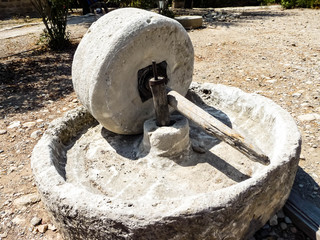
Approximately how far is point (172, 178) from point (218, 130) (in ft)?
1.68

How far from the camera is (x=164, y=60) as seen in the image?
93.4 inches

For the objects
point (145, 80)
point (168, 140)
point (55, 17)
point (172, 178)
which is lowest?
point (172, 178)

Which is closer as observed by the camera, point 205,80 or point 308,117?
point 308,117

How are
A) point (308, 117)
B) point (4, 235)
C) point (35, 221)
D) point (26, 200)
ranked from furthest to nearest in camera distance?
point (308, 117) → point (26, 200) → point (35, 221) → point (4, 235)

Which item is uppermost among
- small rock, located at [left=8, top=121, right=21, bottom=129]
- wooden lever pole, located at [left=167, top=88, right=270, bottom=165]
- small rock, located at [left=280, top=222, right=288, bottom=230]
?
wooden lever pole, located at [left=167, top=88, right=270, bottom=165]

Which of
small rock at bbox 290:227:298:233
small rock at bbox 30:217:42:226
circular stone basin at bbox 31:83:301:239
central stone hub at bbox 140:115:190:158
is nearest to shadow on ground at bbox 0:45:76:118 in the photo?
circular stone basin at bbox 31:83:301:239

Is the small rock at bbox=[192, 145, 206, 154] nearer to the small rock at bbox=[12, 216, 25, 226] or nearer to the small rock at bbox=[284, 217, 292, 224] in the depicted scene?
the small rock at bbox=[284, 217, 292, 224]

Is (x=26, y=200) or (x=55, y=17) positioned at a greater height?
(x=55, y=17)

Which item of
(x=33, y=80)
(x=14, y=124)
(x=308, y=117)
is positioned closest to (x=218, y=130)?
(x=308, y=117)

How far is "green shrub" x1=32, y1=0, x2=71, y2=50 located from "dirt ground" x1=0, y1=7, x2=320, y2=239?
0.38m

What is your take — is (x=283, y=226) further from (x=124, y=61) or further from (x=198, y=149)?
(x=124, y=61)

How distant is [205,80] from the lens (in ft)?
15.7

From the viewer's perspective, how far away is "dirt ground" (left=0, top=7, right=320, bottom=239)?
2.44 meters

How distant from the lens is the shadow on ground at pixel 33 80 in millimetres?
4374
